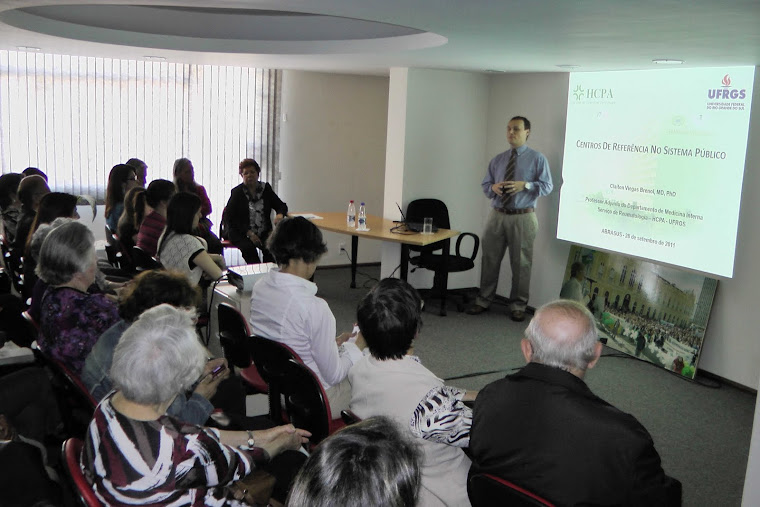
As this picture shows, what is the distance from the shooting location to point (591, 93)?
21.4 ft

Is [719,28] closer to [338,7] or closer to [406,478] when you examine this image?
[338,7]

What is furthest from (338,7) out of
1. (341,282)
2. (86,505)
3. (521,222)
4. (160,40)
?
(341,282)

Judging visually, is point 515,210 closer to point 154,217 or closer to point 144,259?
point 154,217

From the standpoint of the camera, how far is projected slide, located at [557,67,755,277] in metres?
5.38

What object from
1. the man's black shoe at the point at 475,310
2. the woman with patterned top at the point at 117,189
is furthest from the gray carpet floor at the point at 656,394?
the woman with patterned top at the point at 117,189

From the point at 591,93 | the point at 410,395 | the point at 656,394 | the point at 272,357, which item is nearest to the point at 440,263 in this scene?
the point at 591,93

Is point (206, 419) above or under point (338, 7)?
under

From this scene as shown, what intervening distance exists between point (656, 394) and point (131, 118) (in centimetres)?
596

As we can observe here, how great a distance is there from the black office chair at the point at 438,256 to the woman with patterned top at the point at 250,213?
1.35 meters

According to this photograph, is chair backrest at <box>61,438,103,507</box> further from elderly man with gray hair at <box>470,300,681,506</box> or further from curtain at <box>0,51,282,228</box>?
curtain at <box>0,51,282,228</box>

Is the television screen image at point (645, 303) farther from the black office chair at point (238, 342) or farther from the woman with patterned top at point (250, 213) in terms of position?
the black office chair at point (238, 342)

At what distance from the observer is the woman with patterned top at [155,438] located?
6.32 ft

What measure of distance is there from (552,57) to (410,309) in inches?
135

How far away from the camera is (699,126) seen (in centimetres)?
556
